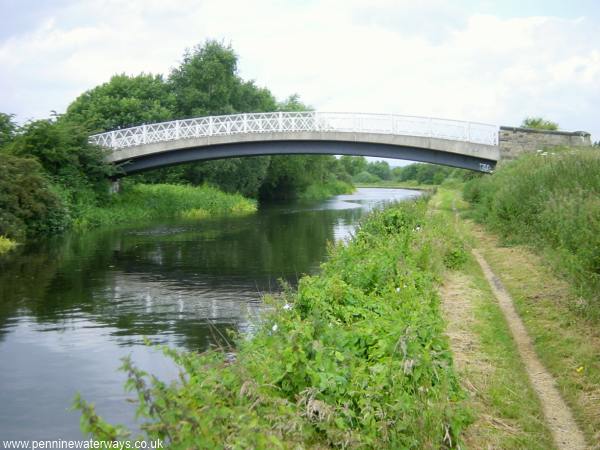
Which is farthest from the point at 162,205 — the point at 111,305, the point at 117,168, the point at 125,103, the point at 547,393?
the point at 547,393

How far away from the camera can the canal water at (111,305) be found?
26.5 feet

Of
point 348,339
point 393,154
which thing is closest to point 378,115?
point 393,154

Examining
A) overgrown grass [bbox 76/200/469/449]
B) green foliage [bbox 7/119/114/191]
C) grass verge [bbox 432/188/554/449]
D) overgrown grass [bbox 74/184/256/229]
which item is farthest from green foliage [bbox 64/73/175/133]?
overgrown grass [bbox 76/200/469/449]

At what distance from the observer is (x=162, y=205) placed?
39562 millimetres

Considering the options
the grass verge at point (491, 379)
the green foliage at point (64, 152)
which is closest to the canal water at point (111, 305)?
the grass verge at point (491, 379)

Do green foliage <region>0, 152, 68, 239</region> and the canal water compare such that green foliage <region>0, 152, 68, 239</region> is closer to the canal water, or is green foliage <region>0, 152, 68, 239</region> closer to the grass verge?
the canal water

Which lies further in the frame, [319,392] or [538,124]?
[538,124]

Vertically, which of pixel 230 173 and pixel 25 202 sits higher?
pixel 230 173

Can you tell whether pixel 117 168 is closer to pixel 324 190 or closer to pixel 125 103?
pixel 125 103

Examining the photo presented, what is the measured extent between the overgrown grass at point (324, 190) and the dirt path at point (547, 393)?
57.8 m

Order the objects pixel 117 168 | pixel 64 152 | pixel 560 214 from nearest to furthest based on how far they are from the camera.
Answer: pixel 560 214 < pixel 64 152 < pixel 117 168

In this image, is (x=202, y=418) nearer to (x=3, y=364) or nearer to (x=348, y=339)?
(x=348, y=339)

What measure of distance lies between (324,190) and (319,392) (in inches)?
2789

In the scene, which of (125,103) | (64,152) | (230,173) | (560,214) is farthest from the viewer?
(230,173)
